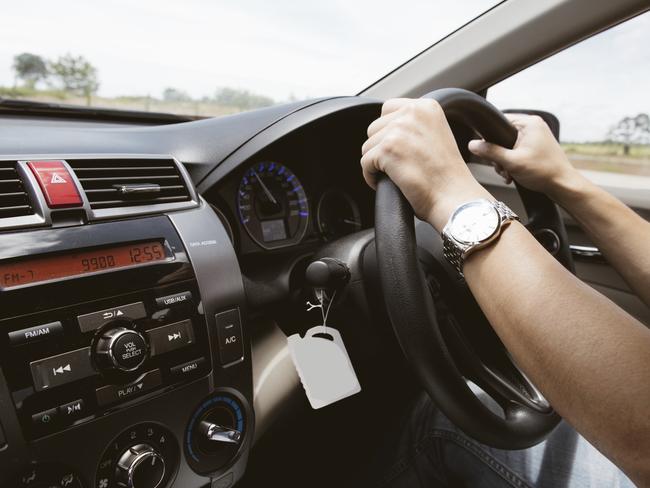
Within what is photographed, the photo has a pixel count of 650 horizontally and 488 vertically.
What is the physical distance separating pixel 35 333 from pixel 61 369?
7 centimetres

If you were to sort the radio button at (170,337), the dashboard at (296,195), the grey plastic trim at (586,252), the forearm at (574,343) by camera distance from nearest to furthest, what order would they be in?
the forearm at (574,343), the radio button at (170,337), the dashboard at (296,195), the grey plastic trim at (586,252)

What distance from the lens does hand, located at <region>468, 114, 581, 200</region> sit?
1114 mm

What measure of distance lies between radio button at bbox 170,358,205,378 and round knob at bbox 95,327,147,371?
8 cm

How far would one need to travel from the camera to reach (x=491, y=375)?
1067 millimetres

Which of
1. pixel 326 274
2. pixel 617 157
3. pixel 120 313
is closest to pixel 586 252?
pixel 617 157

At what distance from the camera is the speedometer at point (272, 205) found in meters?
1.36

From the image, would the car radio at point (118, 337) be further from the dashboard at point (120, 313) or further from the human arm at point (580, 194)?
Result: the human arm at point (580, 194)

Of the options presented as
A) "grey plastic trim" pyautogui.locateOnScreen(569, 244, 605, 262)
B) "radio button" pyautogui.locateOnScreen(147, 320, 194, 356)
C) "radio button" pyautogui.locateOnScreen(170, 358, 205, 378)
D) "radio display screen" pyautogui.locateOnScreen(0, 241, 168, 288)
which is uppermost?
"radio display screen" pyautogui.locateOnScreen(0, 241, 168, 288)

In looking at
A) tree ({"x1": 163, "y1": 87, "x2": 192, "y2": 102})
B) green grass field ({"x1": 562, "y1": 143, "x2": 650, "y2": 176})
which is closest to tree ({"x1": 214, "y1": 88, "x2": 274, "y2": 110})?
tree ({"x1": 163, "y1": 87, "x2": 192, "y2": 102})

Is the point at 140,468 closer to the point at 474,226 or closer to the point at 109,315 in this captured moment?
the point at 109,315

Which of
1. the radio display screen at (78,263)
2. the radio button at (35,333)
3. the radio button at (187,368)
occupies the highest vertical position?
the radio display screen at (78,263)

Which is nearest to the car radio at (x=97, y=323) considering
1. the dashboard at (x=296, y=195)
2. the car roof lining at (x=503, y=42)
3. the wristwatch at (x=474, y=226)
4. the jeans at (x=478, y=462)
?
the dashboard at (x=296, y=195)

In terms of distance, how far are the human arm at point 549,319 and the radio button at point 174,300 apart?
0.41m

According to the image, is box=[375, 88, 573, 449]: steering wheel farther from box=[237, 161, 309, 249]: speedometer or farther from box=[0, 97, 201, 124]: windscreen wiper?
box=[0, 97, 201, 124]: windscreen wiper
